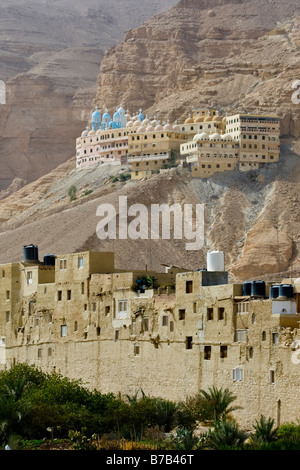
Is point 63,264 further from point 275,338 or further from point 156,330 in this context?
point 275,338

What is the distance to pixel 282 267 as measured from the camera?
390ft

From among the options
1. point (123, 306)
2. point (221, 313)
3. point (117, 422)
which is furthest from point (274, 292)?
point (123, 306)

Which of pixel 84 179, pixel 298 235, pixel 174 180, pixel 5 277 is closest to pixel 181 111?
pixel 84 179

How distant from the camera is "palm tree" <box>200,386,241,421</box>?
53.0 m

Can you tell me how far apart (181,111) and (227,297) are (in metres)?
102

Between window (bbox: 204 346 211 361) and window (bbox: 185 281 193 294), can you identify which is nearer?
window (bbox: 204 346 211 361)

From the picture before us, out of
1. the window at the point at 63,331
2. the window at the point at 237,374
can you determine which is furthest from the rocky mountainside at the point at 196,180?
the window at the point at 237,374

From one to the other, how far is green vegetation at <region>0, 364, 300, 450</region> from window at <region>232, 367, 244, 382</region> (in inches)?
28.5

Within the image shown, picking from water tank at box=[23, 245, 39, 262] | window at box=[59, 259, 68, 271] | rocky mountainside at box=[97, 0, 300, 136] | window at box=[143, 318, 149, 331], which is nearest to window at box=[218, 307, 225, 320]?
window at box=[143, 318, 149, 331]

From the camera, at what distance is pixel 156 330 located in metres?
59.0

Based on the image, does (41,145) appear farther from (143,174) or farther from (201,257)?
(201,257)

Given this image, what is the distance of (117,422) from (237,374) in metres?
4.94

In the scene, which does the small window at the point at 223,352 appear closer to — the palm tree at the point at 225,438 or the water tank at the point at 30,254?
the palm tree at the point at 225,438

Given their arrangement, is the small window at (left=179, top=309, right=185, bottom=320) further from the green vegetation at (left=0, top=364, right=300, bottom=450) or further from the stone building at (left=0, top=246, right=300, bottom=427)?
the green vegetation at (left=0, top=364, right=300, bottom=450)
